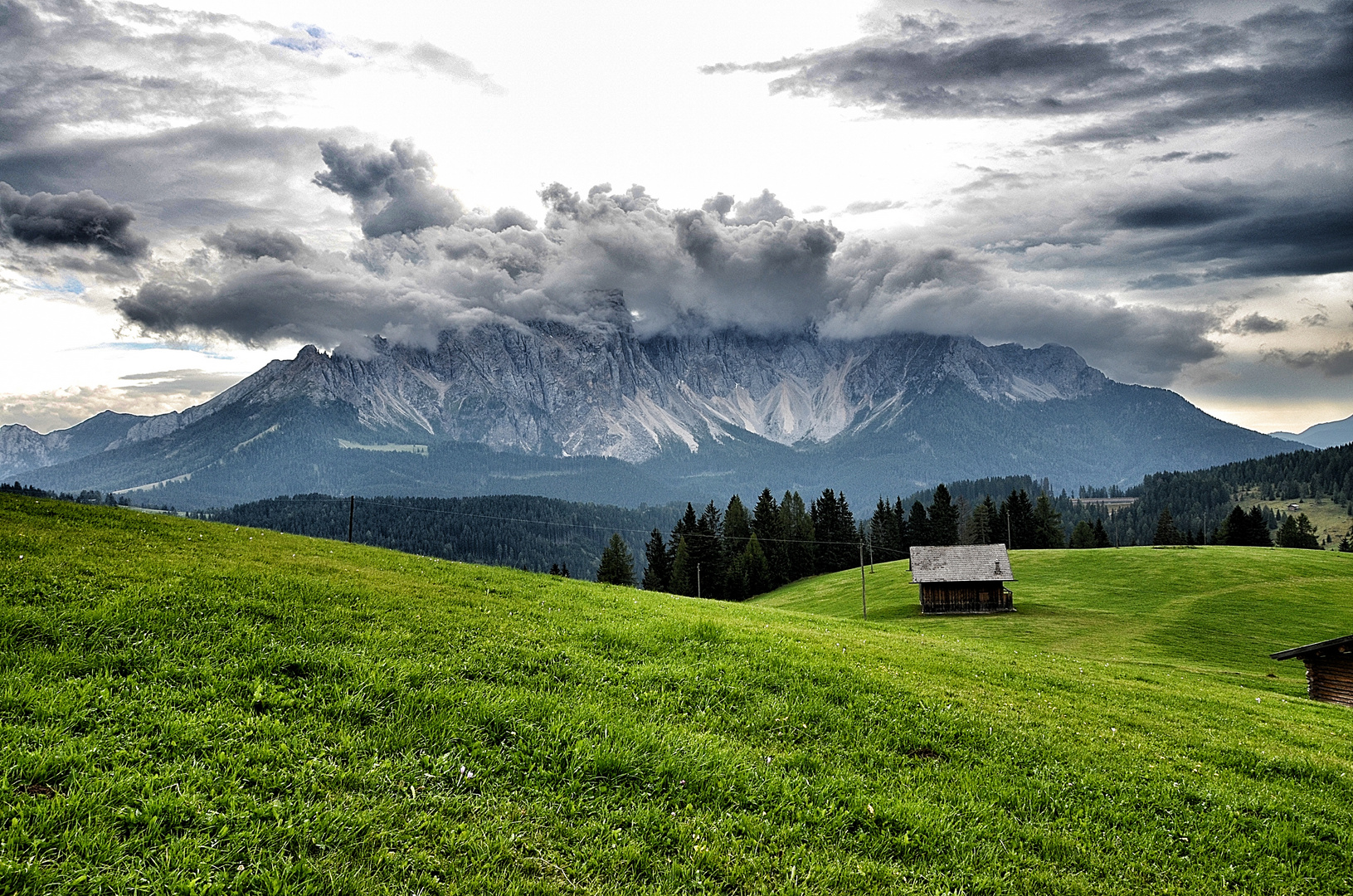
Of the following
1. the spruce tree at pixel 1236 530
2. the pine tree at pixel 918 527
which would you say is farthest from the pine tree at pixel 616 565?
the spruce tree at pixel 1236 530

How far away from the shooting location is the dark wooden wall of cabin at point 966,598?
70250mm

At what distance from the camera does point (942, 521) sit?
123 m

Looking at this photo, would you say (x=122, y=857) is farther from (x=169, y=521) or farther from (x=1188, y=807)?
(x=169, y=521)

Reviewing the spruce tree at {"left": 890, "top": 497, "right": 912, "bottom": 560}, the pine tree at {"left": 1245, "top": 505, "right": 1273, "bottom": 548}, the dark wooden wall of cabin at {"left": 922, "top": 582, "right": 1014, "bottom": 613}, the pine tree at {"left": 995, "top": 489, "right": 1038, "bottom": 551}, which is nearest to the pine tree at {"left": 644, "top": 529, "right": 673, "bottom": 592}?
the dark wooden wall of cabin at {"left": 922, "top": 582, "right": 1014, "bottom": 613}

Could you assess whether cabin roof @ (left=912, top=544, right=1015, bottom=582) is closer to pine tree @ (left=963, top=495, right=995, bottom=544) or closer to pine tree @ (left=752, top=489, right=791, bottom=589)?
pine tree @ (left=752, top=489, right=791, bottom=589)

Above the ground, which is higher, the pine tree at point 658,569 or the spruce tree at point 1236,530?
the spruce tree at point 1236,530

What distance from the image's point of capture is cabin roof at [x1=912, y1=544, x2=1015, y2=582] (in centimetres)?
Answer: 6962

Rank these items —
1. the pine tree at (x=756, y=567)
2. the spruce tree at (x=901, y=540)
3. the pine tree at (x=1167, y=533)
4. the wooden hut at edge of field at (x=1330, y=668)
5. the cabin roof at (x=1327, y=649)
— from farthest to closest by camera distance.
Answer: the pine tree at (x=1167, y=533)
the spruce tree at (x=901, y=540)
the pine tree at (x=756, y=567)
the wooden hut at edge of field at (x=1330, y=668)
the cabin roof at (x=1327, y=649)

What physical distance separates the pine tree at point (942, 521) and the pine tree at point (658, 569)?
167 ft

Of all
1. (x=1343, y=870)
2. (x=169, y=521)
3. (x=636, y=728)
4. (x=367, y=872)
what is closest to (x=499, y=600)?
(x=636, y=728)

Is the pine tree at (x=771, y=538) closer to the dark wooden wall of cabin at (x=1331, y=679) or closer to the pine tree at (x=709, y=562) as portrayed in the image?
the pine tree at (x=709, y=562)

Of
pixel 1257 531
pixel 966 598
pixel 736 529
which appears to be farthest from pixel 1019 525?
pixel 966 598

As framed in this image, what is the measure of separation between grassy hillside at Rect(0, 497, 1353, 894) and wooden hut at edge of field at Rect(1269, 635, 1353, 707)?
19.1 m

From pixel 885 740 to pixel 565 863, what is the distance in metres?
6.15
